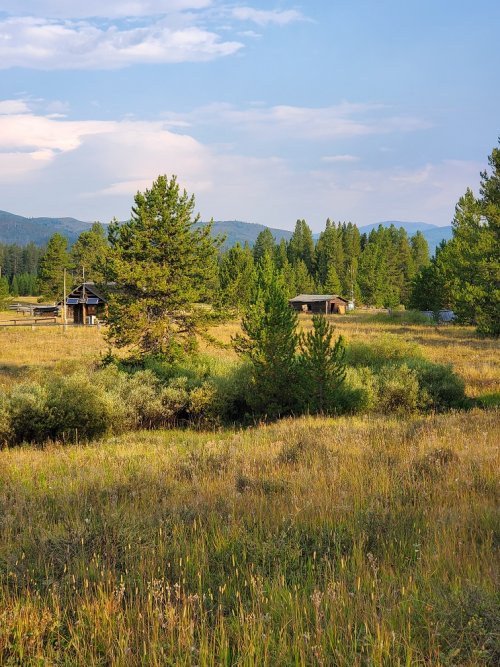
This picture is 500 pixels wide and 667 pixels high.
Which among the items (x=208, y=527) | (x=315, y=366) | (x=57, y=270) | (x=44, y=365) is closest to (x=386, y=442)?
(x=208, y=527)

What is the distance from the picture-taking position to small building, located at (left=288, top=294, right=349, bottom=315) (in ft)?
262

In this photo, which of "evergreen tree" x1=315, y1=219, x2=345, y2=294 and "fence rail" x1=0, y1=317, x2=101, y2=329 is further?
"evergreen tree" x1=315, y1=219, x2=345, y2=294

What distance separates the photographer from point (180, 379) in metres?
18.7

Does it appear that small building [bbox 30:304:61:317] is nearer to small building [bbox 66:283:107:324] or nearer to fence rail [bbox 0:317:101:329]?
fence rail [bbox 0:317:101:329]

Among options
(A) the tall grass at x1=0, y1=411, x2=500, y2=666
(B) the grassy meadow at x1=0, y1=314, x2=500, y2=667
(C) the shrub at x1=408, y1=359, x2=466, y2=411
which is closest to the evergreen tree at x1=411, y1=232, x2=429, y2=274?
(C) the shrub at x1=408, y1=359, x2=466, y2=411

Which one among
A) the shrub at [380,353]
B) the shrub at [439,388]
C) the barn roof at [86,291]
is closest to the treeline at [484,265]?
the shrub at [380,353]

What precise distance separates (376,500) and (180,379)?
13842 millimetres

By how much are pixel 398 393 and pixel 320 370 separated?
3.77m

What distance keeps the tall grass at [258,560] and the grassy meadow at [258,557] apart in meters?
0.02

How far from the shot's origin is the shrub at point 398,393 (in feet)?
56.9

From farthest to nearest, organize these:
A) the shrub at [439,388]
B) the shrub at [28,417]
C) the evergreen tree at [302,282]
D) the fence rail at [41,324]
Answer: the evergreen tree at [302,282]
the fence rail at [41,324]
the shrub at [439,388]
the shrub at [28,417]

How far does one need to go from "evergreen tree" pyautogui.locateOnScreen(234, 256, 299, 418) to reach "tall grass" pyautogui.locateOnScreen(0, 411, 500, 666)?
871 centimetres

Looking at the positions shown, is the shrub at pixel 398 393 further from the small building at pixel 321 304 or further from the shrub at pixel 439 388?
the small building at pixel 321 304

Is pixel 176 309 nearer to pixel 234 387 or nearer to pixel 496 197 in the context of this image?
pixel 234 387
